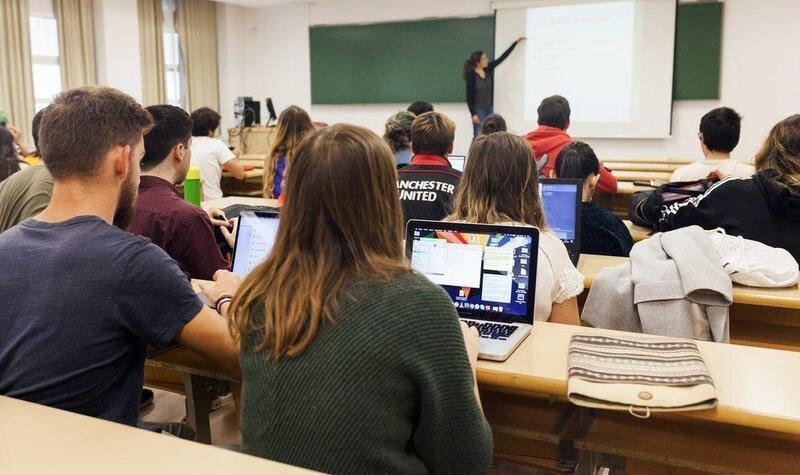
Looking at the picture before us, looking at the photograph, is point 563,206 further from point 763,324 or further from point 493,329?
point 493,329

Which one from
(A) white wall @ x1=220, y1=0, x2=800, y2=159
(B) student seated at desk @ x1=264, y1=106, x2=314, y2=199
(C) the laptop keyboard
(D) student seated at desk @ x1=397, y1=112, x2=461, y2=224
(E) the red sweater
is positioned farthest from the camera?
(A) white wall @ x1=220, y1=0, x2=800, y2=159

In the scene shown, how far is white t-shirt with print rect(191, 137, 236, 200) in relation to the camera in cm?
529

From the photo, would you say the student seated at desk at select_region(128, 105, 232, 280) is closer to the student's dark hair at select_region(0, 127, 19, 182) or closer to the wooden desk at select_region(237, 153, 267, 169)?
the student's dark hair at select_region(0, 127, 19, 182)

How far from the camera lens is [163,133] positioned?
2.43 m

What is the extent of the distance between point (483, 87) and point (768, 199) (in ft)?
18.4

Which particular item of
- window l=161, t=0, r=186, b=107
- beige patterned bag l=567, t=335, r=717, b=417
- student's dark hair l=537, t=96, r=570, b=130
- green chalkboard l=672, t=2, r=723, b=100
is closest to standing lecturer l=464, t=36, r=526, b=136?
green chalkboard l=672, t=2, r=723, b=100

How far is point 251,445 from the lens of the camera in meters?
1.25

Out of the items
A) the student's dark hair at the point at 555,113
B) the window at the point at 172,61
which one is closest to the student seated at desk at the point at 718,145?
the student's dark hair at the point at 555,113

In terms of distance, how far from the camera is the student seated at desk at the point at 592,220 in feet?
9.81

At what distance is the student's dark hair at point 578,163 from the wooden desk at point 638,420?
1.26 metres

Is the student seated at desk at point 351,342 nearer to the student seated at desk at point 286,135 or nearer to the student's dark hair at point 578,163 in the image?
the student's dark hair at point 578,163

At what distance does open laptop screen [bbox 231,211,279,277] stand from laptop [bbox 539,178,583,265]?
1084 mm

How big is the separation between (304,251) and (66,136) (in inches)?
27.5

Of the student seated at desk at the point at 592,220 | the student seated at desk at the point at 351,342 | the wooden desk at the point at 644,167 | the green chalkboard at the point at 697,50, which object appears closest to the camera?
the student seated at desk at the point at 351,342
